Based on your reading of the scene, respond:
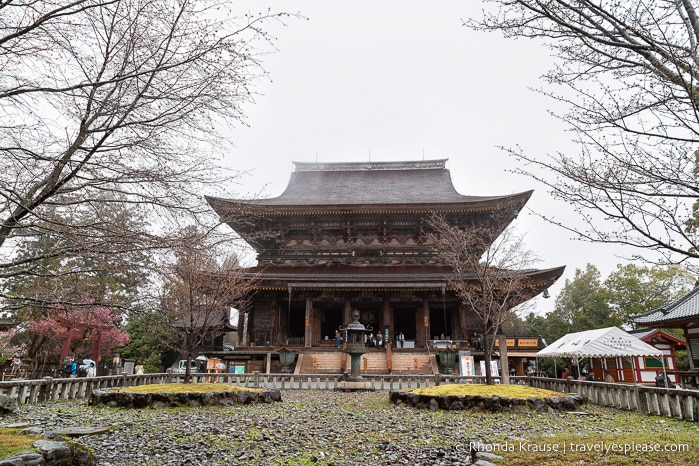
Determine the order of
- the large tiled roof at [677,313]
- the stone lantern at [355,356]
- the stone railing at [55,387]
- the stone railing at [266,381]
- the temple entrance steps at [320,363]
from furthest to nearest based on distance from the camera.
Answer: the temple entrance steps at [320,363] < the large tiled roof at [677,313] < the stone lantern at [355,356] < the stone railing at [266,381] < the stone railing at [55,387]

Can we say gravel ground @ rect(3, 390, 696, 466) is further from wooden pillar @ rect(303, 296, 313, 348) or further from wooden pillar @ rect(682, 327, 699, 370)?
wooden pillar @ rect(682, 327, 699, 370)

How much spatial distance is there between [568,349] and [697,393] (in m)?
7.14

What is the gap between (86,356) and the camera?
3072 cm

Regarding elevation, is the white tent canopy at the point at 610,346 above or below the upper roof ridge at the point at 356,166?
below

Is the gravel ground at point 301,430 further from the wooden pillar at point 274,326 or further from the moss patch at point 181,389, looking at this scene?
the wooden pillar at point 274,326

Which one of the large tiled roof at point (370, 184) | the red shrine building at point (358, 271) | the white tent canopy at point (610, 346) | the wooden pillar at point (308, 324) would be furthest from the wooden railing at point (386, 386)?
the large tiled roof at point (370, 184)

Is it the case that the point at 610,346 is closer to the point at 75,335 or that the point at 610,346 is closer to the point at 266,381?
the point at 266,381

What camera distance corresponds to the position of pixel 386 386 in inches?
584

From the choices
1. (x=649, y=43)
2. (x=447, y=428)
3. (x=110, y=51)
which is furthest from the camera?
(x=447, y=428)

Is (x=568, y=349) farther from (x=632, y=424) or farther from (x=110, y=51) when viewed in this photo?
(x=110, y=51)

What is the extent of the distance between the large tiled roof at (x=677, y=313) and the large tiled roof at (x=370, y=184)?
33.8ft

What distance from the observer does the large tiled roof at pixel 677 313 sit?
16391 millimetres

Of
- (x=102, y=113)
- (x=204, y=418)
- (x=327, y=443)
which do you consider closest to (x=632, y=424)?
(x=327, y=443)

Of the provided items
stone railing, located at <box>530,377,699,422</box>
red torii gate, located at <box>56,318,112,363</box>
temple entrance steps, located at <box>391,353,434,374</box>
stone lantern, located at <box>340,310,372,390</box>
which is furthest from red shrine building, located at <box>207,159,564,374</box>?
stone railing, located at <box>530,377,699,422</box>
